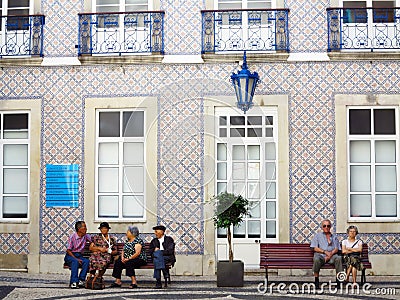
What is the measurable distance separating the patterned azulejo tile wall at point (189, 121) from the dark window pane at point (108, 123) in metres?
0.32

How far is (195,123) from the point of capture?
1542 cm

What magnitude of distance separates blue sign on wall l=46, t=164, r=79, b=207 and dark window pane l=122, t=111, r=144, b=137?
3.37ft

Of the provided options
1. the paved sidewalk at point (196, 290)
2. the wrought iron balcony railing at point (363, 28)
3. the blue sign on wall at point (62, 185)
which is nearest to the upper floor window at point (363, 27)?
the wrought iron balcony railing at point (363, 28)

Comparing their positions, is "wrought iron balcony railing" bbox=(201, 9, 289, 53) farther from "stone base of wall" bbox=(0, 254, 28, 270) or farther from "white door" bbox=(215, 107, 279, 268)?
"stone base of wall" bbox=(0, 254, 28, 270)

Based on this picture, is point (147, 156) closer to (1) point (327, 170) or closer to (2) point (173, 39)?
(2) point (173, 39)

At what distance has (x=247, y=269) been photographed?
14.9 meters

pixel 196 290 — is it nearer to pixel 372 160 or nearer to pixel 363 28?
pixel 372 160

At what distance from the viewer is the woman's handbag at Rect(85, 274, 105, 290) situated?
12836 millimetres

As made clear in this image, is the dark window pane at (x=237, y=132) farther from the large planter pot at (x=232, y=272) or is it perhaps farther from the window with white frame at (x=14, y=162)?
the window with white frame at (x=14, y=162)

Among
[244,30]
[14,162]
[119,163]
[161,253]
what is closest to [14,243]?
[14,162]

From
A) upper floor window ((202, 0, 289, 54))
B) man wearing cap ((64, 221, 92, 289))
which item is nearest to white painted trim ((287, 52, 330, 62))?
upper floor window ((202, 0, 289, 54))

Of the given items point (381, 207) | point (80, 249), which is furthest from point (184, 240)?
point (381, 207)

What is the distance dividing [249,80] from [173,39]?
6.81ft

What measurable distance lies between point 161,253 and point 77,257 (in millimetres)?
1294
